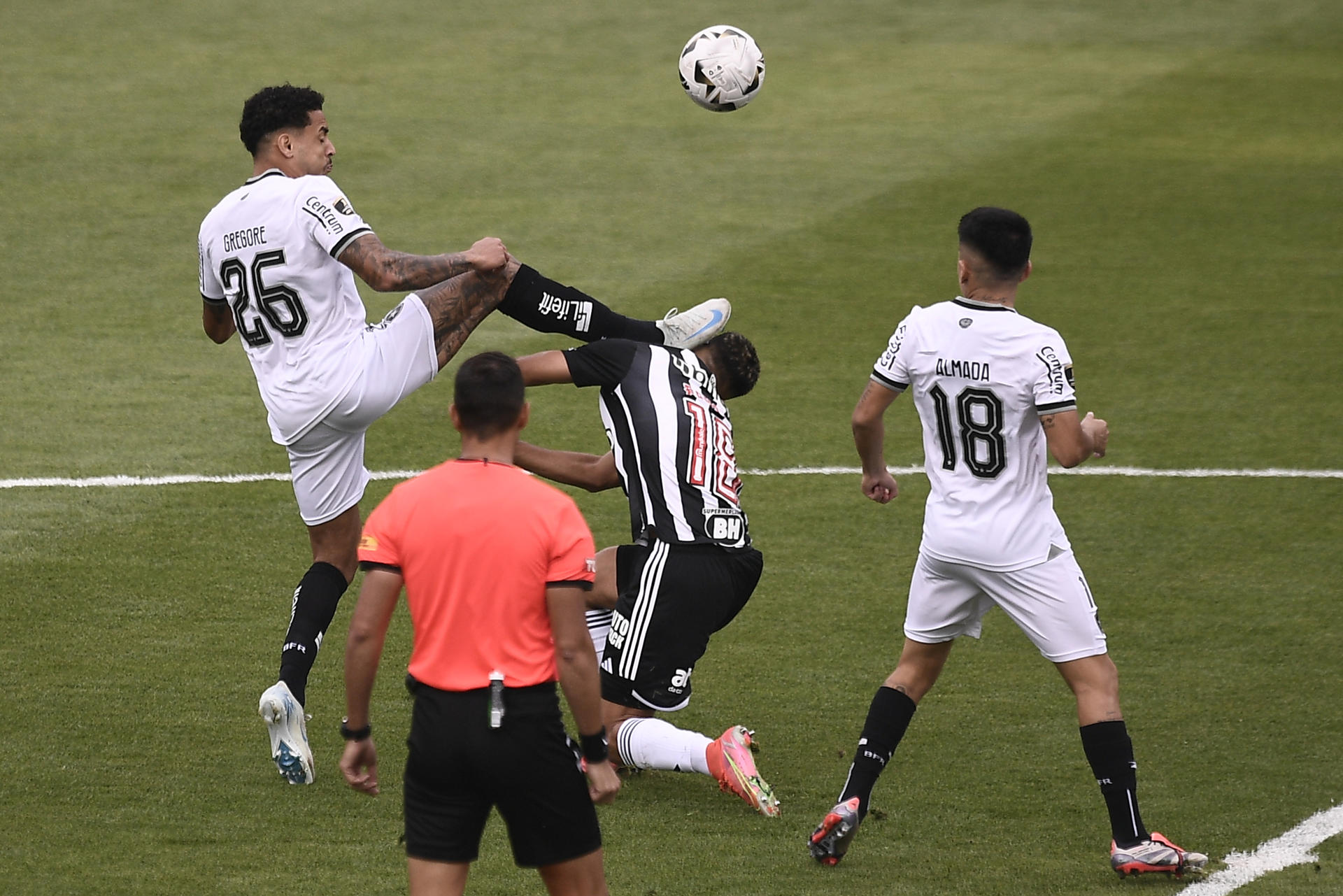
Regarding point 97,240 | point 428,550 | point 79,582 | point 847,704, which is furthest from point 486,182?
point 428,550

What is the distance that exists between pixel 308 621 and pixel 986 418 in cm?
278

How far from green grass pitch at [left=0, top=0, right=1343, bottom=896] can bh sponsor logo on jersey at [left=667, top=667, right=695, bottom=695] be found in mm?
409

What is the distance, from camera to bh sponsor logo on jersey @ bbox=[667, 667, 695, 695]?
6348 mm

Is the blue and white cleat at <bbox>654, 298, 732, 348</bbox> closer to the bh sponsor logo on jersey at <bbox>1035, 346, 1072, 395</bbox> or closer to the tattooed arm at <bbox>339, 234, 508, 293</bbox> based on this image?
the tattooed arm at <bbox>339, 234, 508, 293</bbox>

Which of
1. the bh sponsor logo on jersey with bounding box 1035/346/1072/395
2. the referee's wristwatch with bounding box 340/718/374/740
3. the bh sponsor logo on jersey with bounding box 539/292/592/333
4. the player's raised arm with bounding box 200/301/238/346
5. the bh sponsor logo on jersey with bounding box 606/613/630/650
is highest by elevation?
the player's raised arm with bounding box 200/301/238/346

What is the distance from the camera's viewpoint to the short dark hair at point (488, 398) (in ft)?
14.3

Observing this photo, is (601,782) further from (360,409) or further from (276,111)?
(276,111)

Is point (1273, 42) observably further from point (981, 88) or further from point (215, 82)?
point (215, 82)

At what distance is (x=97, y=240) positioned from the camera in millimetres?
14961

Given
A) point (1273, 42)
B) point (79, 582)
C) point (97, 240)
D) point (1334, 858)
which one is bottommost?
point (1334, 858)

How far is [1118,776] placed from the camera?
5.55 m

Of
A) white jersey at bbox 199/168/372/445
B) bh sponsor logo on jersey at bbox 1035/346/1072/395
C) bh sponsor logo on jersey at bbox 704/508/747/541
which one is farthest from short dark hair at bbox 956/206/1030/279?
white jersey at bbox 199/168/372/445

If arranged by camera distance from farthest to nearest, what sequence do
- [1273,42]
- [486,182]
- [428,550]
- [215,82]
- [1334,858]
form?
1. [1273,42]
2. [215,82]
3. [486,182]
4. [1334,858]
5. [428,550]

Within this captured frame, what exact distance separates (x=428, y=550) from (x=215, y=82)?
16587 mm
